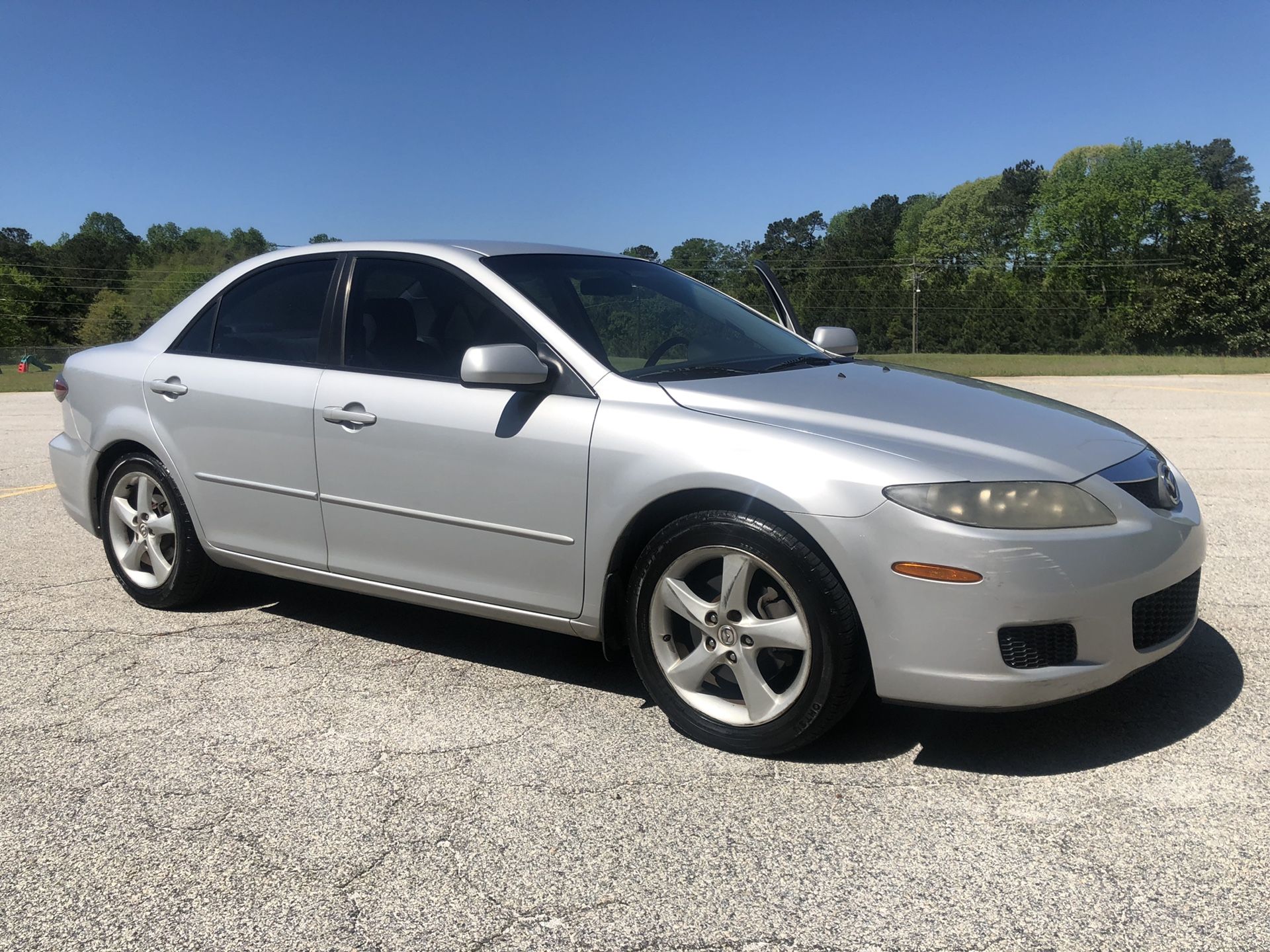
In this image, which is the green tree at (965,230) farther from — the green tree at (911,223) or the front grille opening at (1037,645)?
the front grille opening at (1037,645)

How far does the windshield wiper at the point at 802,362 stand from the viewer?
4.01 metres

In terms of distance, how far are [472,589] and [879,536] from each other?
1.53 metres

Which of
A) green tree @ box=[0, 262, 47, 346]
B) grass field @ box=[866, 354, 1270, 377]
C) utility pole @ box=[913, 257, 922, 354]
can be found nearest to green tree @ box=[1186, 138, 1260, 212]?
utility pole @ box=[913, 257, 922, 354]

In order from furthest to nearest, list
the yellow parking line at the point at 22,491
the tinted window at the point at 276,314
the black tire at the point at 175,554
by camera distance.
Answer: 1. the yellow parking line at the point at 22,491
2. the black tire at the point at 175,554
3. the tinted window at the point at 276,314

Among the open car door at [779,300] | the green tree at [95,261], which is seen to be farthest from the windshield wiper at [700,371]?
the green tree at [95,261]

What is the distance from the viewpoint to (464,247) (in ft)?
13.8

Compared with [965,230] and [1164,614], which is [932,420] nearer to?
[1164,614]

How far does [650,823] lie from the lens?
2865mm

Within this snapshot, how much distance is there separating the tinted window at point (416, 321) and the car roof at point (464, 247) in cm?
6

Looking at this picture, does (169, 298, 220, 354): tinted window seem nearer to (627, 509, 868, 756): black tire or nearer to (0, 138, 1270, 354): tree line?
(627, 509, 868, 756): black tire

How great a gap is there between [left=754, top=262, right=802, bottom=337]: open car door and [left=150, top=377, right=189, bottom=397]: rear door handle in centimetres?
266

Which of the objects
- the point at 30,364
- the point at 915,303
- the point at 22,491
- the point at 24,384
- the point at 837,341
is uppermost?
the point at 915,303

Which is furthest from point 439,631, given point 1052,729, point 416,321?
point 1052,729

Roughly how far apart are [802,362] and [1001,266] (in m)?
95.7
